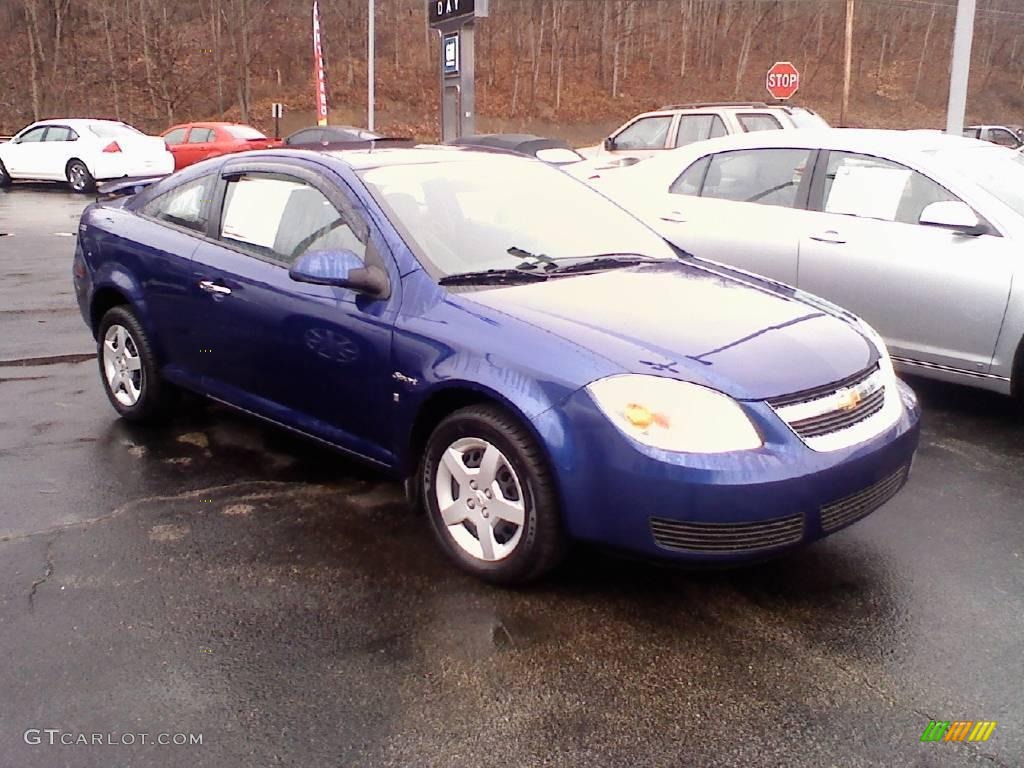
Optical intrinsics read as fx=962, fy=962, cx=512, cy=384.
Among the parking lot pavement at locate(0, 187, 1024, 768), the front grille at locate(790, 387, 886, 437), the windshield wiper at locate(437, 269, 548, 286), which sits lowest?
the parking lot pavement at locate(0, 187, 1024, 768)

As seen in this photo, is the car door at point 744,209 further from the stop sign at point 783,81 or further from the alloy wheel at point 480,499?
the stop sign at point 783,81

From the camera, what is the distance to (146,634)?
3186 mm

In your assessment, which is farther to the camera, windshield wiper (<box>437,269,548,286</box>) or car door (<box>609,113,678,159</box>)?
car door (<box>609,113,678,159</box>)

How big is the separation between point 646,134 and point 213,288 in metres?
11.7

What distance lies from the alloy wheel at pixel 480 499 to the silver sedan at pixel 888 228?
3.08 meters

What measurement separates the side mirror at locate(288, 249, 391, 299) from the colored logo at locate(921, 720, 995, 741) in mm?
2362

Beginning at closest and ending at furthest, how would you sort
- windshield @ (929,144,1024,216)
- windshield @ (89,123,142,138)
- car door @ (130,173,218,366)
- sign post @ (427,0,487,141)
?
car door @ (130,173,218,366)
windshield @ (929,144,1024,216)
sign post @ (427,0,487,141)
windshield @ (89,123,142,138)

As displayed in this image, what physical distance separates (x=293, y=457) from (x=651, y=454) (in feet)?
7.80

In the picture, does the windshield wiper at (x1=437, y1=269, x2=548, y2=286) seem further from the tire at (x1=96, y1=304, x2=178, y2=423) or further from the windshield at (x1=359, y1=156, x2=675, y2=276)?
the tire at (x1=96, y1=304, x2=178, y2=423)

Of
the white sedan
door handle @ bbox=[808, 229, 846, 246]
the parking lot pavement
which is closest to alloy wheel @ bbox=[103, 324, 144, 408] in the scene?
the parking lot pavement

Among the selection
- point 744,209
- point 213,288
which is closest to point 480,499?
point 213,288

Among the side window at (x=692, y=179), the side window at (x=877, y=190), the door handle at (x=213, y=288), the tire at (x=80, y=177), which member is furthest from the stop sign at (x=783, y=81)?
the door handle at (x=213, y=288)

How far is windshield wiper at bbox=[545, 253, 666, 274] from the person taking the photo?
3990 mm

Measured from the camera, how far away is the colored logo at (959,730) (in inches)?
104
